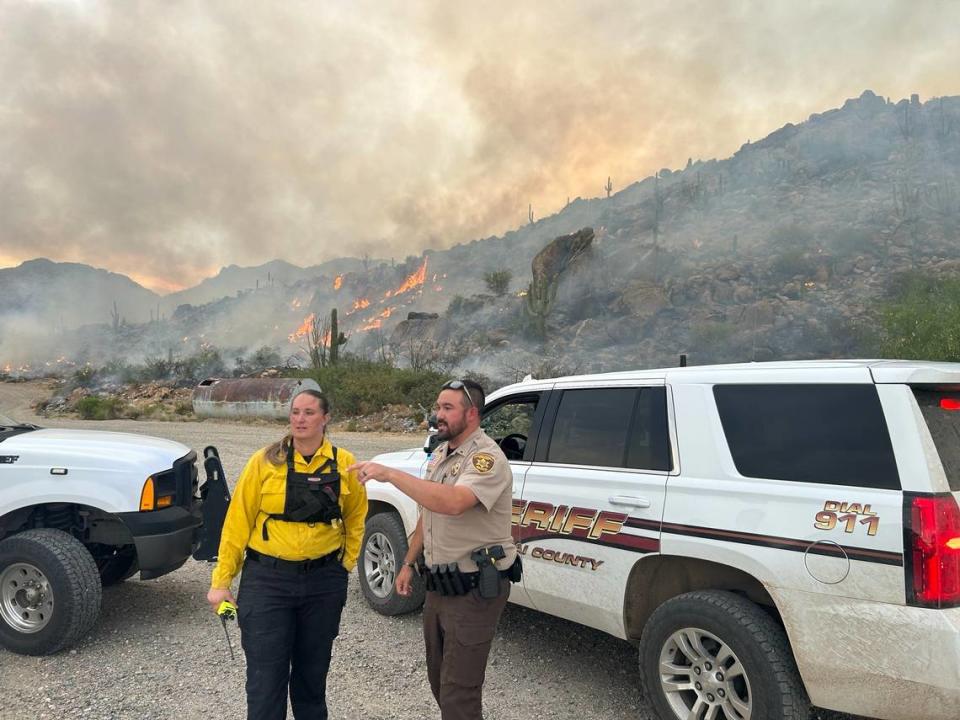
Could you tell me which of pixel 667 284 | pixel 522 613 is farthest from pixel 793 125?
pixel 522 613

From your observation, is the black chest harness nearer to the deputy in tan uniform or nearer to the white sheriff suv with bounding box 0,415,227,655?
the deputy in tan uniform

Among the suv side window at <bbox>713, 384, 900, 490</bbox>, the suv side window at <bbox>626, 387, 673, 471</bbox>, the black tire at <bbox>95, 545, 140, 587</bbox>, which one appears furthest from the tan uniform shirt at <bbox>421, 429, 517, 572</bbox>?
the black tire at <bbox>95, 545, 140, 587</bbox>

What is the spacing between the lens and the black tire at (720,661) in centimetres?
261

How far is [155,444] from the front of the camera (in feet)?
15.6

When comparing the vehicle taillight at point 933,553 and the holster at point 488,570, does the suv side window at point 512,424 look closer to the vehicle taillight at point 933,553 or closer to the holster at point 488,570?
the holster at point 488,570

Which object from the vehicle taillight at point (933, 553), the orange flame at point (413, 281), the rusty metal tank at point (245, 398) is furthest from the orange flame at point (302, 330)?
the vehicle taillight at point (933, 553)

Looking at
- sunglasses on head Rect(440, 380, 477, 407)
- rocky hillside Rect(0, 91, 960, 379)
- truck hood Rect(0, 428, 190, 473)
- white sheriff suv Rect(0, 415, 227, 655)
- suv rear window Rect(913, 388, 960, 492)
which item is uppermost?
rocky hillside Rect(0, 91, 960, 379)

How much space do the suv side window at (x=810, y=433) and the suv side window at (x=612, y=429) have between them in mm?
344

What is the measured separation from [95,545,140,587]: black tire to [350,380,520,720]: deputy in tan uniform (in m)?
3.08

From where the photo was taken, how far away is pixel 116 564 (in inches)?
196

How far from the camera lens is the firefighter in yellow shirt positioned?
263cm

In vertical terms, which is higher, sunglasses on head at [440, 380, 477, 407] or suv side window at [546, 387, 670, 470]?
sunglasses on head at [440, 380, 477, 407]

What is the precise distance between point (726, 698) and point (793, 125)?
113202 millimetres

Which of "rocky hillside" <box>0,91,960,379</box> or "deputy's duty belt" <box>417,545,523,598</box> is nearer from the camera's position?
"deputy's duty belt" <box>417,545,523,598</box>
